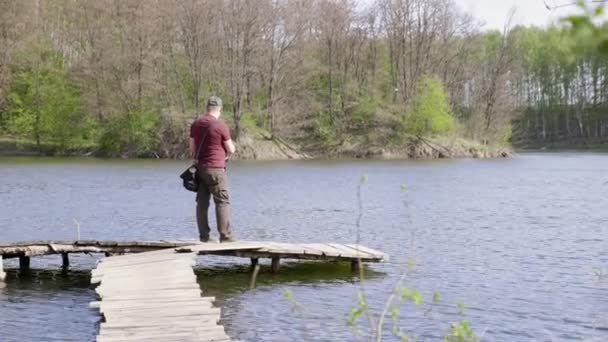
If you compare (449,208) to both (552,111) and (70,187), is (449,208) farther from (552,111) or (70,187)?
(552,111)

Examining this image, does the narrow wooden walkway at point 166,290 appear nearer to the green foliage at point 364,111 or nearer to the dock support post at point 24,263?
the dock support post at point 24,263

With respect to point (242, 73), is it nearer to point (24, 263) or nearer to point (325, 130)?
point (325, 130)

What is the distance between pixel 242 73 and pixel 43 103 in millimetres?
14956

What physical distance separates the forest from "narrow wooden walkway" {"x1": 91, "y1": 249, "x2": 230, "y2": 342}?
1820 inches

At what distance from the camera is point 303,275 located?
528 inches

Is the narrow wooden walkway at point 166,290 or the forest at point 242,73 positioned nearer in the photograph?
the narrow wooden walkway at point 166,290

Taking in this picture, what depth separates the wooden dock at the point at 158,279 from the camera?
8000 mm

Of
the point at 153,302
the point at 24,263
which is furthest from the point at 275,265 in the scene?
the point at 153,302

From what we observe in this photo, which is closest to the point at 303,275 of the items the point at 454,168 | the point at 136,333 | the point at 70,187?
the point at 136,333

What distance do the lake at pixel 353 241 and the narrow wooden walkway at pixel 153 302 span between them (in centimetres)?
53

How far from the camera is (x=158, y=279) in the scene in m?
10.5

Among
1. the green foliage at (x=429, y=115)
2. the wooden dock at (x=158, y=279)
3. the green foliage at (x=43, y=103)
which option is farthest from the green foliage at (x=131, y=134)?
the wooden dock at (x=158, y=279)

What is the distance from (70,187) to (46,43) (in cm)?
3649

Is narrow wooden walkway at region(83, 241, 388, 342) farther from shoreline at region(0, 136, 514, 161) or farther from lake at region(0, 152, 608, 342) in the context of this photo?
shoreline at region(0, 136, 514, 161)
